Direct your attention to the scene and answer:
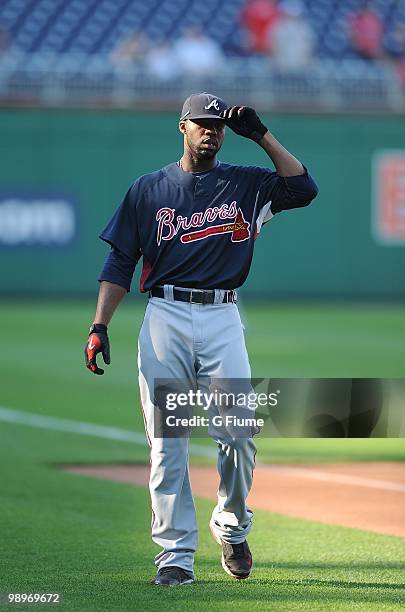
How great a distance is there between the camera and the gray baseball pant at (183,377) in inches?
207

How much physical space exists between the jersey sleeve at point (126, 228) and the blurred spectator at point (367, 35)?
67.3 feet

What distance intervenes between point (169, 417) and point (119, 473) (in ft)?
11.9

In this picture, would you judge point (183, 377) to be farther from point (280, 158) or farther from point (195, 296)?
point (280, 158)

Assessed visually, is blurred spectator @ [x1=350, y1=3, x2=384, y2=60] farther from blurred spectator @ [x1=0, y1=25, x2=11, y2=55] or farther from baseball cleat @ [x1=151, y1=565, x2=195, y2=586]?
baseball cleat @ [x1=151, y1=565, x2=195, y2=586]

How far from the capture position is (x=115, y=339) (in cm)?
1819

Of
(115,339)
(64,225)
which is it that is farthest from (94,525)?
(64,225)

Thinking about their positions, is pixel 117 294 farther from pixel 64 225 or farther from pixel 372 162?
pixel 372 162

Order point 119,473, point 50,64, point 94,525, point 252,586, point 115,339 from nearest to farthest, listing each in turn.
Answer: point 252,586
point 94,525
point 119,473
point 115,339
point 50,64

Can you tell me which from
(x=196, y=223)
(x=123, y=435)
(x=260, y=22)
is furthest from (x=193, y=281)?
(x=260, y=22)

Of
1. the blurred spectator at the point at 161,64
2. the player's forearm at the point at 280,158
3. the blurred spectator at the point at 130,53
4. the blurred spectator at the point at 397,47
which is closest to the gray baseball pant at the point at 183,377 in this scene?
the player's forearm at the point at 280,158

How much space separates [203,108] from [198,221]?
460mm

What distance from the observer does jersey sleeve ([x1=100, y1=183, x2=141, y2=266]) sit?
539 cm

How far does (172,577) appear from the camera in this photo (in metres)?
5.17

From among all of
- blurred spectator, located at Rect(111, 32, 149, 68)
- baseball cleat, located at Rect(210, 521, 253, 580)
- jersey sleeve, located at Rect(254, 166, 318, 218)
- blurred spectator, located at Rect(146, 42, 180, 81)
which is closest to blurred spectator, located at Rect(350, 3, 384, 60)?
blurred spectator, located at Rect(146, 42, 180, 81)
